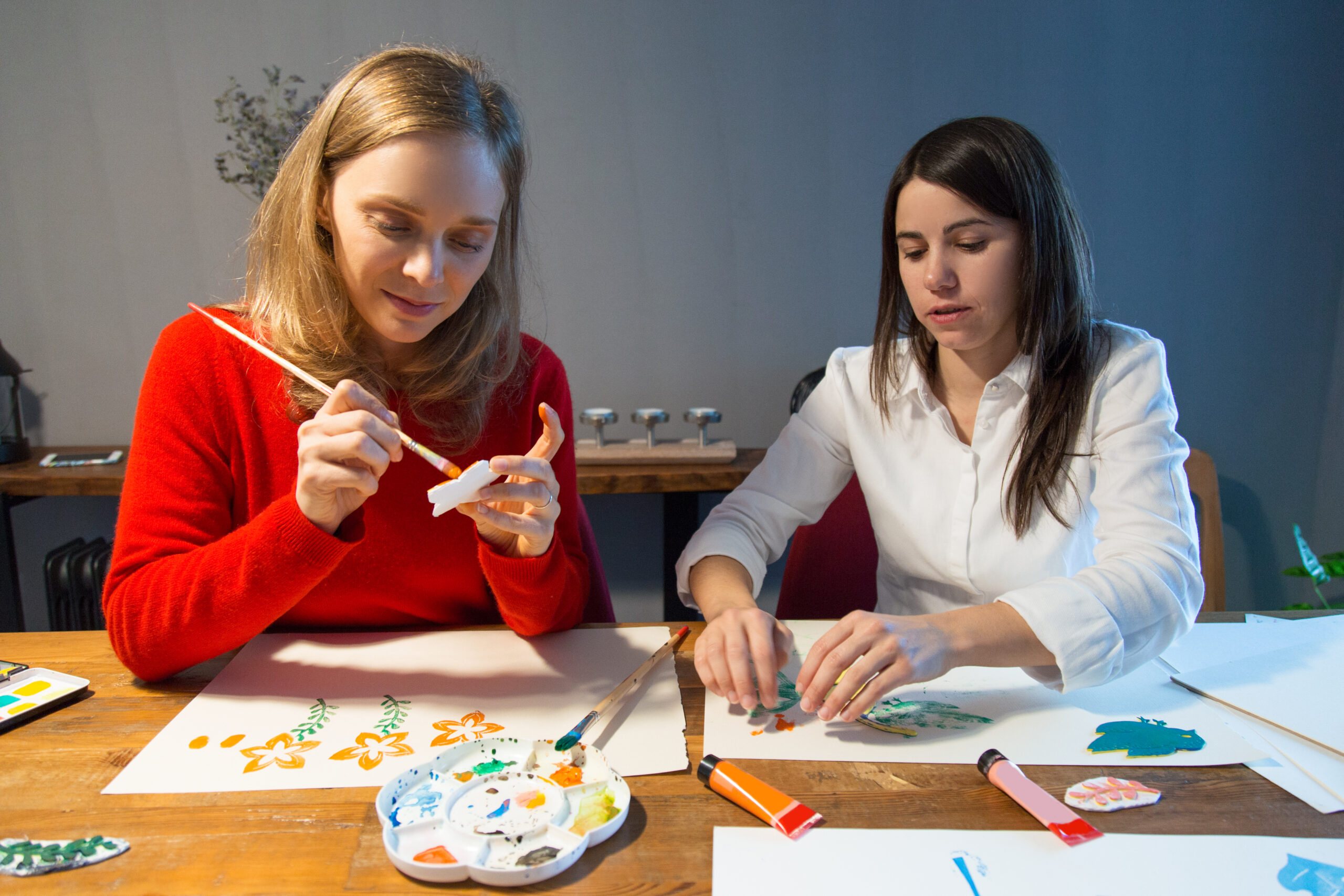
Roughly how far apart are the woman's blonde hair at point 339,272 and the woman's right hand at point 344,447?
9.0 inches

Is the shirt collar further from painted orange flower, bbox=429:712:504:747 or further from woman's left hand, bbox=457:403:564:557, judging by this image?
painted orange flower, bbox=429:712:504:747

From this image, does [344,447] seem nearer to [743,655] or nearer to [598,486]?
[743,655]

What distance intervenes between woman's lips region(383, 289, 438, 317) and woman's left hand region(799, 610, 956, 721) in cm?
57

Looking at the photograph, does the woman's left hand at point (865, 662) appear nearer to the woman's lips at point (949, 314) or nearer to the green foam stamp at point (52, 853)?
the woman's lips at point (949, 314)

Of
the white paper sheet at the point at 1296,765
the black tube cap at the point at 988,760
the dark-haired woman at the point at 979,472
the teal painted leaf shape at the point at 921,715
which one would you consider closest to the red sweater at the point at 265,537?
the dark-haired woman at the point at 979,472

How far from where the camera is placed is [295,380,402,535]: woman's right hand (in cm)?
80

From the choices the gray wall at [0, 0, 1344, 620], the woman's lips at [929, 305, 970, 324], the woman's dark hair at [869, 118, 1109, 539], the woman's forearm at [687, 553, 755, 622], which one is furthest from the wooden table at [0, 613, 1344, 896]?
the gray wall at [0, 0, 1344, 620]

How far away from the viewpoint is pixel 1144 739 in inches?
30.3

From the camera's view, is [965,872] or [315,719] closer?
[965,872]

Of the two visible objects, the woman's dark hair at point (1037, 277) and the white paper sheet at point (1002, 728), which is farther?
the woman's dark hair at point (1037, 277)

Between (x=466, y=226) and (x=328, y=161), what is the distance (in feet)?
0.60

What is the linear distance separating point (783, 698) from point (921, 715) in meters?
0.13

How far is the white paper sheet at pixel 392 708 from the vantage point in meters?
0.73

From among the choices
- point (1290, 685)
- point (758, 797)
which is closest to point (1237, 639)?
point (1290, 685)
